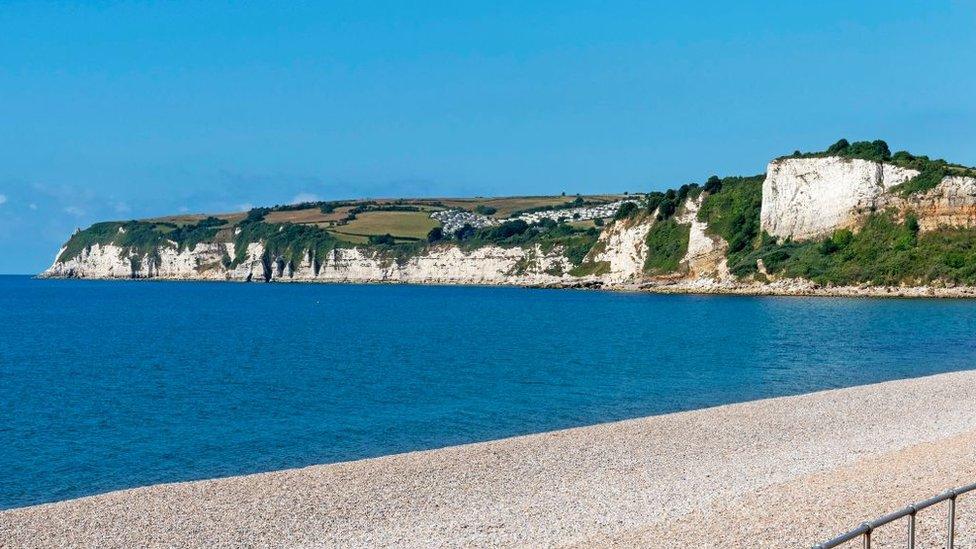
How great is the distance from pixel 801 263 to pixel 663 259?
1956 centimetres

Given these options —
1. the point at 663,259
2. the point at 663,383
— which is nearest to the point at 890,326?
the point at 663,383

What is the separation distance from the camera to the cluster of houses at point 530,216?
15738 cm

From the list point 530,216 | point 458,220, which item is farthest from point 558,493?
point 530,216

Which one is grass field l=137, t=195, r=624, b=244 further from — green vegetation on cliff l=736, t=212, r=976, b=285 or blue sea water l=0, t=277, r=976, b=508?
blue sea water l=0, t=277, r=976, b=508

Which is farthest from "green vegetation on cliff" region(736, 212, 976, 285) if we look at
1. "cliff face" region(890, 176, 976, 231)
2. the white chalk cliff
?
the white chalk cliff

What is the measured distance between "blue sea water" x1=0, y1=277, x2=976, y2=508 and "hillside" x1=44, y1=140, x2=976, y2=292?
15225 mm

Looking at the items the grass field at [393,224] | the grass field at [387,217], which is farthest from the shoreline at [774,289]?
the grass field at [387,217]

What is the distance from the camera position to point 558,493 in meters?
14.8

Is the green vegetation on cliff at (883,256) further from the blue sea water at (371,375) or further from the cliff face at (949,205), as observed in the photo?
the blue sea water at (371,375)

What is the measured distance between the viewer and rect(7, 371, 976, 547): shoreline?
12.5m

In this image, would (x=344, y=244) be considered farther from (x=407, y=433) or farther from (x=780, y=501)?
(x=780, y=501)

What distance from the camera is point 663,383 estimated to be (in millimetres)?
30656

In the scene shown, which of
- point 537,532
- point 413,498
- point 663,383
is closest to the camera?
point 537,532

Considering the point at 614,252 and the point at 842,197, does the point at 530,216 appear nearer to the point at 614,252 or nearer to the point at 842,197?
the point at 614,252
